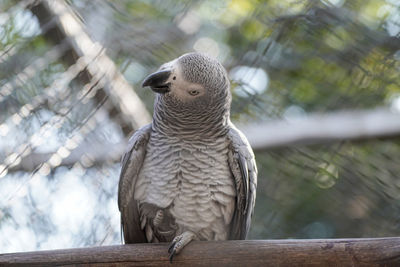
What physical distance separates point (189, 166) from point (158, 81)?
291 millimetres

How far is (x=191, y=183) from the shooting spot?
→ 136 centimetres

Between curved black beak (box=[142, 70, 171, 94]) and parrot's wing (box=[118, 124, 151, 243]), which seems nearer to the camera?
curved black beak (box=[142, 70, 171, 94])

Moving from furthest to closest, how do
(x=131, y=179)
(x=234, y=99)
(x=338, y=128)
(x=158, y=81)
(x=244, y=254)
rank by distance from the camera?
(x=234, y=99) → (x=338, y=128) → (x=131, y=179) → (x=158, y=81) → (x=244, y=254)

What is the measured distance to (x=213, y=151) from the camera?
1403 mm

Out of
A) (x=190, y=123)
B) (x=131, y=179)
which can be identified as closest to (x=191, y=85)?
(x=190, y=123)

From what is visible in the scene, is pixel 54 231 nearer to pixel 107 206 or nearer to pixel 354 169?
pixel 107 206

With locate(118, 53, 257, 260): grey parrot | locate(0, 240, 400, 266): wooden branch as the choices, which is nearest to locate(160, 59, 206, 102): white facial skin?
locate(118, 53, 257, 260): grey parrot

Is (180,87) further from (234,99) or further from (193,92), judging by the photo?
(234,99)

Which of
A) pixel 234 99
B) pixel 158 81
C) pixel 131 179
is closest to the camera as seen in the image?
pixel 158 81

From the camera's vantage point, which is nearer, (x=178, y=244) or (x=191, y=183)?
(x=178, y=244)

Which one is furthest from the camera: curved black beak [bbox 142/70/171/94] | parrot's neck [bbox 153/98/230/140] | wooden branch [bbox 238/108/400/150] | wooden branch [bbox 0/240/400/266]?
wooden branch [bbox 238/108/400/150]

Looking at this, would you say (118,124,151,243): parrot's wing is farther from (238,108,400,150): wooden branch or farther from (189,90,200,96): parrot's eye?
(238,108,400,150): wooden branch

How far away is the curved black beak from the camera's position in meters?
1.28

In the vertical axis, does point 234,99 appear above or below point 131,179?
above
